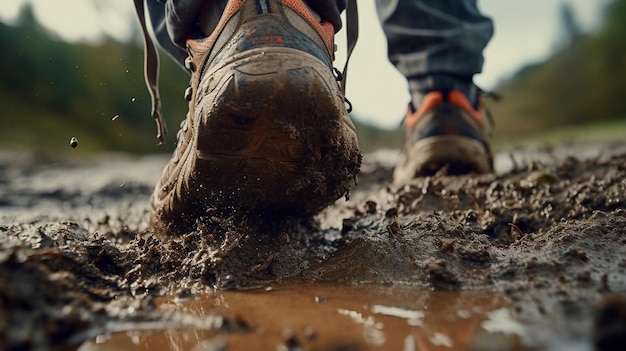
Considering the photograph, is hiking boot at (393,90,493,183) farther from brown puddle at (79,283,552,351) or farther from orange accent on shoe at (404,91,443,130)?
brown puddle at (79,283,552,351)

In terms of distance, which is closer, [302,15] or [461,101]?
[302,15]

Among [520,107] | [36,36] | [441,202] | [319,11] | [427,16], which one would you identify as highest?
[36,36]

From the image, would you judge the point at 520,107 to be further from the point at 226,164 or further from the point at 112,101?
the point at 226,164

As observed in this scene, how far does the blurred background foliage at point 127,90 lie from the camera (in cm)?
2053

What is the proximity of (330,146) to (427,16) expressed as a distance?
1233 mm

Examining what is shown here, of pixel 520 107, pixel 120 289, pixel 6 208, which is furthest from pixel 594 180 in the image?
pixel 520 107

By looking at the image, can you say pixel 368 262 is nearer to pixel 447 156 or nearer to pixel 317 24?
pixel 317 24

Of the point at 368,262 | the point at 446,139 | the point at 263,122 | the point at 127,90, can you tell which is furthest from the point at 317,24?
the point at 127,90

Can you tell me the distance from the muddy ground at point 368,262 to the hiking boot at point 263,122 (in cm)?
12

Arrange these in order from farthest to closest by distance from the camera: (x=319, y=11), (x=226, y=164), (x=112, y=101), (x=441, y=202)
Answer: (x=112, y=101), (x=441, y=202), (x=319, y=11), (x=226, y=164)

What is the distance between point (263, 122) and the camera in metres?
1.19

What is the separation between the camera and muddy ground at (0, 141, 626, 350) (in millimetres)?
805

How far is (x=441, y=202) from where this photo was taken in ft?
6.32

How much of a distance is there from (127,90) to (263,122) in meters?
24.0
